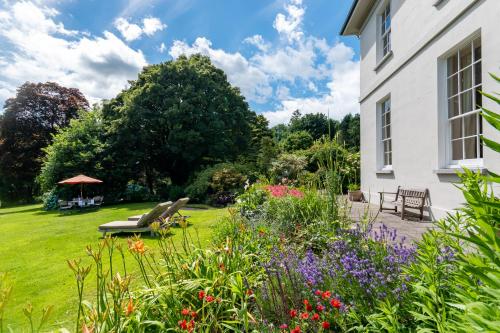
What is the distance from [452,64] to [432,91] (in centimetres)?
62

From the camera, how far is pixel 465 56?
5.39 meters

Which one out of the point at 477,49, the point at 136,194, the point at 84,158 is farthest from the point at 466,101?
the point at 84,158

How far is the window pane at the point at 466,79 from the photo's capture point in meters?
5.21

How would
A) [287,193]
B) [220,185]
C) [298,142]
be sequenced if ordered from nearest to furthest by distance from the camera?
[287,193] → [220,185] → [298,142]

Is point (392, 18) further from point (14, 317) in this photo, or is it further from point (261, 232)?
point (14, 317)

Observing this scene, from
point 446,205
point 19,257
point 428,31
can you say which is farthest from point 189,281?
point 428,31

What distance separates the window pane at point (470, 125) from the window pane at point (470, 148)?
13cm

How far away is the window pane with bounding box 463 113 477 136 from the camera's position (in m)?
5.10

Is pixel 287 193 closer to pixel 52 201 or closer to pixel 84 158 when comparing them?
pixel 84 158

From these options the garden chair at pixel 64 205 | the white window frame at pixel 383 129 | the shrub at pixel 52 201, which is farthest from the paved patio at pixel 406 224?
the shrub at pixel 52 201

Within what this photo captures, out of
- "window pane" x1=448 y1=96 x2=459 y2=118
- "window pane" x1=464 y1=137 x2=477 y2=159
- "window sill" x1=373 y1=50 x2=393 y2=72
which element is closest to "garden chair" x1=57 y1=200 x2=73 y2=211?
"window sill" x1=373 y1=50 x2=393 y2=72

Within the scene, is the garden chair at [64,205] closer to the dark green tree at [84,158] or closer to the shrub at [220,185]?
the dark green tree at [84,158]

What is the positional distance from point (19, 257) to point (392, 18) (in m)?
11.8

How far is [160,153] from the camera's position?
2102 centimetres
